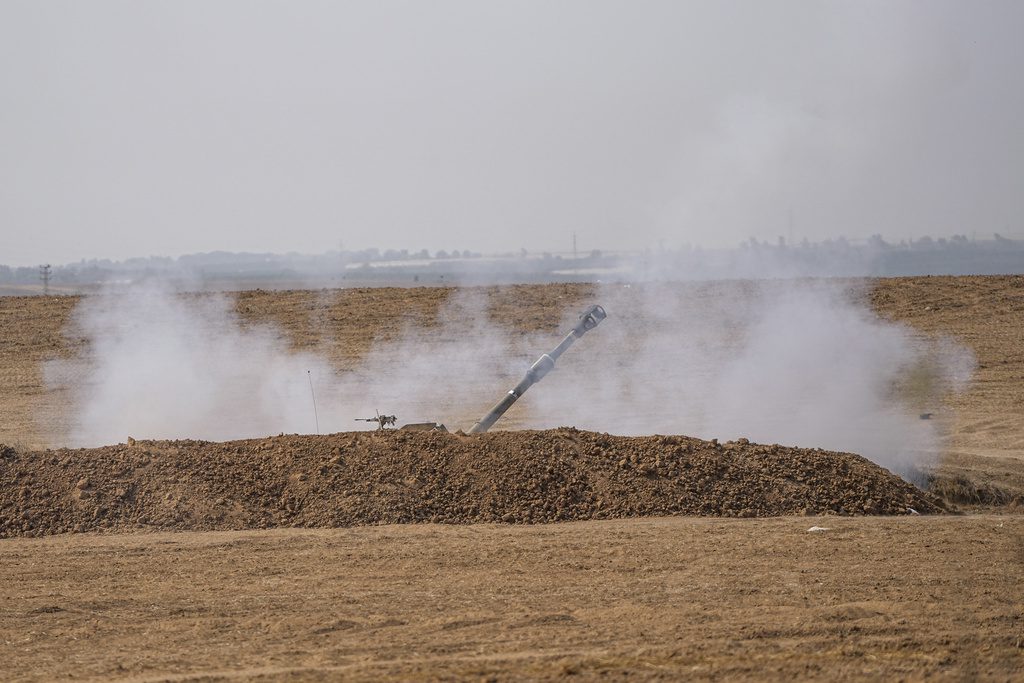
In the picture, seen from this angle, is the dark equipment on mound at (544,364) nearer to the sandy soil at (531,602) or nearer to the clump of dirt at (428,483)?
the clump of dirt at (428,483)

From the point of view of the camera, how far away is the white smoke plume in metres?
20.1

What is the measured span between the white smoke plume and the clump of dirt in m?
3.70

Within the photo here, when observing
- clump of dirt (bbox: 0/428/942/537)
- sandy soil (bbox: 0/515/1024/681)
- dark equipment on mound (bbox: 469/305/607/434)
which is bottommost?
sandy soil (bbox: 0/515/1024/681)

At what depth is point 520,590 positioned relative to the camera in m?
9.38

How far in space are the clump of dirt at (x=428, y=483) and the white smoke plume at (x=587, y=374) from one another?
3696 millimetres

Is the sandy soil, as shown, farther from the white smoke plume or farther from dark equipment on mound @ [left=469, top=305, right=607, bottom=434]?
the white smoke plume

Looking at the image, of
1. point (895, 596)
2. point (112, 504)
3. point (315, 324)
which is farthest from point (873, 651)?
point (315, 324)

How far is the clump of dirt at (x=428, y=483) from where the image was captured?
472 inches

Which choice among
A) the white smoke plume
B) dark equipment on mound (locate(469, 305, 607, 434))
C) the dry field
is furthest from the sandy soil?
the white smoke plume

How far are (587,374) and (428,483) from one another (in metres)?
13.0

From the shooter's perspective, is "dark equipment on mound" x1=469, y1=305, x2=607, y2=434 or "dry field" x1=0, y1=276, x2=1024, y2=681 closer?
"dry field" x1=0, y1=276, x2=1024, y2=681

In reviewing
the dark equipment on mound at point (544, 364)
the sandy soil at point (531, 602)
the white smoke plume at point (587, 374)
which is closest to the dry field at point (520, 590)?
the sandy soil at point (531, 602)

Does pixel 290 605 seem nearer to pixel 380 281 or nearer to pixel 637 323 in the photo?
pixel 637 323

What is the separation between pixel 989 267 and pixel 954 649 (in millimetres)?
64942
